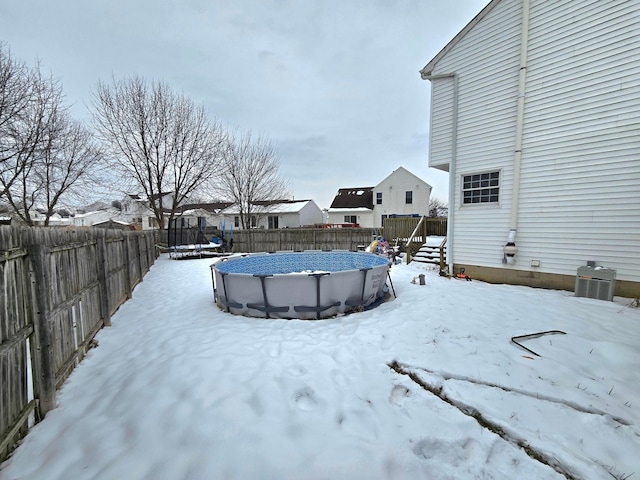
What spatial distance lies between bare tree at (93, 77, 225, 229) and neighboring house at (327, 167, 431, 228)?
44.2ft

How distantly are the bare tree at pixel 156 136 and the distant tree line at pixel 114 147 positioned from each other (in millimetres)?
46

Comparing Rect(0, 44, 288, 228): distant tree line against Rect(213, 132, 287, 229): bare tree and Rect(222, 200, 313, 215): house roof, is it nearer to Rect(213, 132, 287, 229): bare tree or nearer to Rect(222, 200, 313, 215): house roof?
Rect(213, 132, 287, 229): bare tree

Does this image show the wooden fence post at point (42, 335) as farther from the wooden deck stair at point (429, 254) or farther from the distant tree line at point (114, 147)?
the distant tree line at point (114, 147)

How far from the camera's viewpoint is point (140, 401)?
94.7 inches

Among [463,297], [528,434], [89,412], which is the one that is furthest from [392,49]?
[89,412]

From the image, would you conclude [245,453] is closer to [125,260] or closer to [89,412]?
[89,412]

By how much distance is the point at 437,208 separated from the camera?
4041 cm

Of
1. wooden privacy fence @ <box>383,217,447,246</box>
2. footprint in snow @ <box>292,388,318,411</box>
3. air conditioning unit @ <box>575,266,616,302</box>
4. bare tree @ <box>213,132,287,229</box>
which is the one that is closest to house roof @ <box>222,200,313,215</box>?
bare tree @ <box>213,132,287,229</box>

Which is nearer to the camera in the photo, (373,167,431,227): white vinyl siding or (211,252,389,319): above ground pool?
(211,252,389,319): above ground pool

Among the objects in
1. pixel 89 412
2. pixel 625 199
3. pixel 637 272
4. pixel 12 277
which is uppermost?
pixel 625 199

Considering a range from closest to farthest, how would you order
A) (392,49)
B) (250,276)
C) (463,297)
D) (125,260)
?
(250,276)
(463,297)
(125,260)
(392,49)

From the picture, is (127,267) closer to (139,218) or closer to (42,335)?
(42,335)

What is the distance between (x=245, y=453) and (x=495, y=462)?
1697mm

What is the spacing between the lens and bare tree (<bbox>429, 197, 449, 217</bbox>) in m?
39.6
